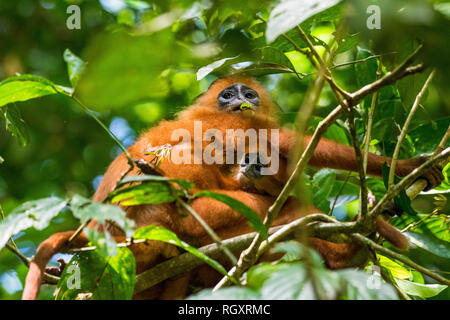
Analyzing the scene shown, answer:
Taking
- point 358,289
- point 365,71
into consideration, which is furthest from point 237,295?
point 365,71

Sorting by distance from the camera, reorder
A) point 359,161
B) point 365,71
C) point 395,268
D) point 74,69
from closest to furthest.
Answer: point 74,69, point 359,161, point 395,268, point 365,71

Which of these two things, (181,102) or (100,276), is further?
(181,102)

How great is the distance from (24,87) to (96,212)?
34.2 inches

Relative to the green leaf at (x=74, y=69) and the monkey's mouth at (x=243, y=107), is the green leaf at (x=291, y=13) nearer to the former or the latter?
the green leaf at (x=74, y=69)

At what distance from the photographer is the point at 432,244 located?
446cm

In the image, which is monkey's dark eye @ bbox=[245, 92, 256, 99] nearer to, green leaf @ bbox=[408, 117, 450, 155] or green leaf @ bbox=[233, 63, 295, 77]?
green leaf @ bbox=[408, 117, 450, 155]

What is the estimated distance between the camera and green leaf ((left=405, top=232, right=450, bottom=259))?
441cm

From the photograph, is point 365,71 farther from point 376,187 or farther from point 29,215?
point 29,215

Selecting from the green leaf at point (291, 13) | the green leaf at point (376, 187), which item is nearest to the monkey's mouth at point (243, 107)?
the green leaf at point (376, 187)

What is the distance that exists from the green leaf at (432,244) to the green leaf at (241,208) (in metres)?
2.33

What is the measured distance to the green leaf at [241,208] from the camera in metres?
2.49

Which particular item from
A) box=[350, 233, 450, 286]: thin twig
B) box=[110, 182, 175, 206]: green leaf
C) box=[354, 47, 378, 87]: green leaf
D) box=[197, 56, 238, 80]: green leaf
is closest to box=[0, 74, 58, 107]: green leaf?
box=[110, 182, 175, 206]: green leaf

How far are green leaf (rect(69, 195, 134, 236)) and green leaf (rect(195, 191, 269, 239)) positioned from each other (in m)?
0.41
